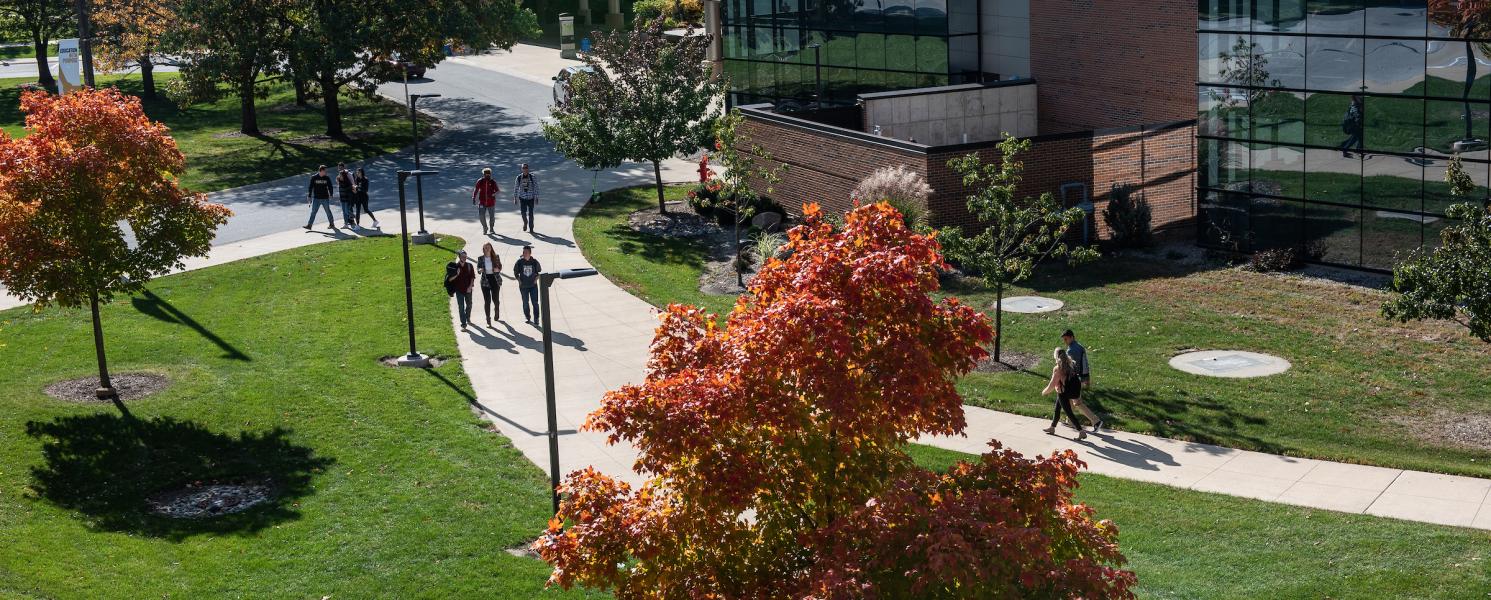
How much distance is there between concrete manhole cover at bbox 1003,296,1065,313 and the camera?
25.5 metres

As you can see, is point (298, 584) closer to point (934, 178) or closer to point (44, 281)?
point (44, 281)

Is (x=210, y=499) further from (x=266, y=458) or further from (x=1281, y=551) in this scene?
(x=1281, y=551)

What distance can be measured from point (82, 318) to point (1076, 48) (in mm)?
22150

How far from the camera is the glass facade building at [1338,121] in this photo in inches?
996

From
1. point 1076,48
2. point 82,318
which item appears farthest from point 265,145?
point 1076,48

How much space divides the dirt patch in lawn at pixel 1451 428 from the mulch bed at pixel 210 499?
14590mm

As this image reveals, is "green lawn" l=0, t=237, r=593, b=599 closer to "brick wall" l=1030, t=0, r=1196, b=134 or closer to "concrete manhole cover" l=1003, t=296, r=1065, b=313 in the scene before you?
"concrete manhole cover" l=1003, t=296, r=1065, b=313

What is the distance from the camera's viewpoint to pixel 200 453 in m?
19.4

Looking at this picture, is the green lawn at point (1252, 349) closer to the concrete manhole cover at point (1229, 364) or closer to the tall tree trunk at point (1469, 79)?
the concrete manhole cover at point (1229, 364)

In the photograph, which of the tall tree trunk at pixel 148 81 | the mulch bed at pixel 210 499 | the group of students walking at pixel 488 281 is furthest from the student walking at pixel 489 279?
the tall tree trunk at pixel 148 81

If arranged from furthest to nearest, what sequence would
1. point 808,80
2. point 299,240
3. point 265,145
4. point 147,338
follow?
point 265,145
point 808,80
point 299,240
point 147,338

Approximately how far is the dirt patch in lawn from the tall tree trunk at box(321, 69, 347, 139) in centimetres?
3272

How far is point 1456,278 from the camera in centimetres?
1716

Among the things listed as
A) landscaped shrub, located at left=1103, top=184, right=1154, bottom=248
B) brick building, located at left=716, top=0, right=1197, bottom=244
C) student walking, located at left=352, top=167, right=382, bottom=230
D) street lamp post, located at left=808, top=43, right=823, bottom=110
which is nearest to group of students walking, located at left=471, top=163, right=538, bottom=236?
student walking, located at left=352, top=167, right=382, bottom=230
